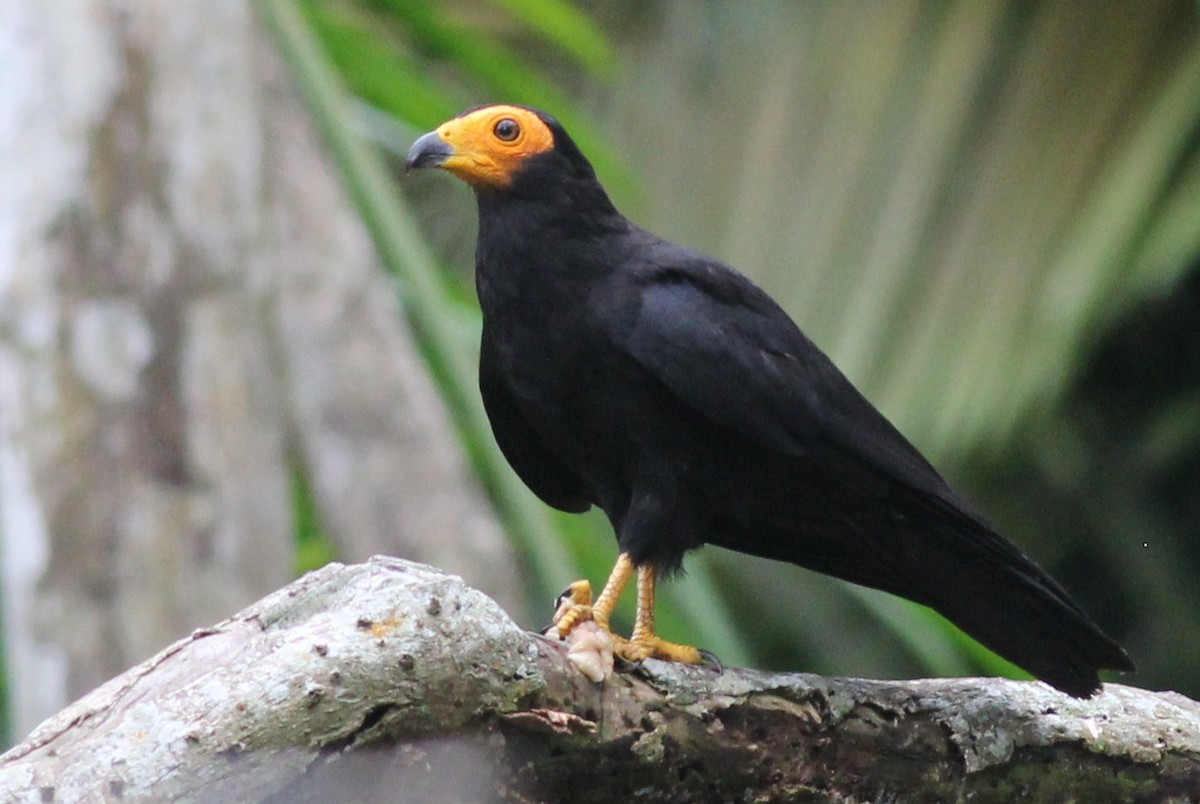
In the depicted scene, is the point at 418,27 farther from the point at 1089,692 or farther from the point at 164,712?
the point at 164,712

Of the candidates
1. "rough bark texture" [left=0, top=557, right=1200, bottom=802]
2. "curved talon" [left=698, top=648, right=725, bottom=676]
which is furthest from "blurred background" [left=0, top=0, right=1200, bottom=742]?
"rough bark texture" [left=0, top=557, right=1200, bottom=802]

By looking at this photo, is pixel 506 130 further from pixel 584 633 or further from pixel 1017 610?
pixel 1017 610

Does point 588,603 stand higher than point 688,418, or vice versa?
point 688,418

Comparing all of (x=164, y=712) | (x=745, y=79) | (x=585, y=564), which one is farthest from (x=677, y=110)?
(x=164, y=712)

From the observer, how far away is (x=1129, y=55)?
719 centimetres

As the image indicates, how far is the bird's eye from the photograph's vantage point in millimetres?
3652

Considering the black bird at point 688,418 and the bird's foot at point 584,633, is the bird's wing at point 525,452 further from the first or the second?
the bird's foot at point 584,633

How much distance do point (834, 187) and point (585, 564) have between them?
3.38 meters

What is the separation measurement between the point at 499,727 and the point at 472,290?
4.63 meters

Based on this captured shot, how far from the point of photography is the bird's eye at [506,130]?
3.65m

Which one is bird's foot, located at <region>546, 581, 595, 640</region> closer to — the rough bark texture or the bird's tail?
the rough bark texture

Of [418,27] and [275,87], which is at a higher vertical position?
[418,27]

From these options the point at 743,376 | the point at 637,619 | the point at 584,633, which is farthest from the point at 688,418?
the point at 584,633

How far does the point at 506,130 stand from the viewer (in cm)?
366
